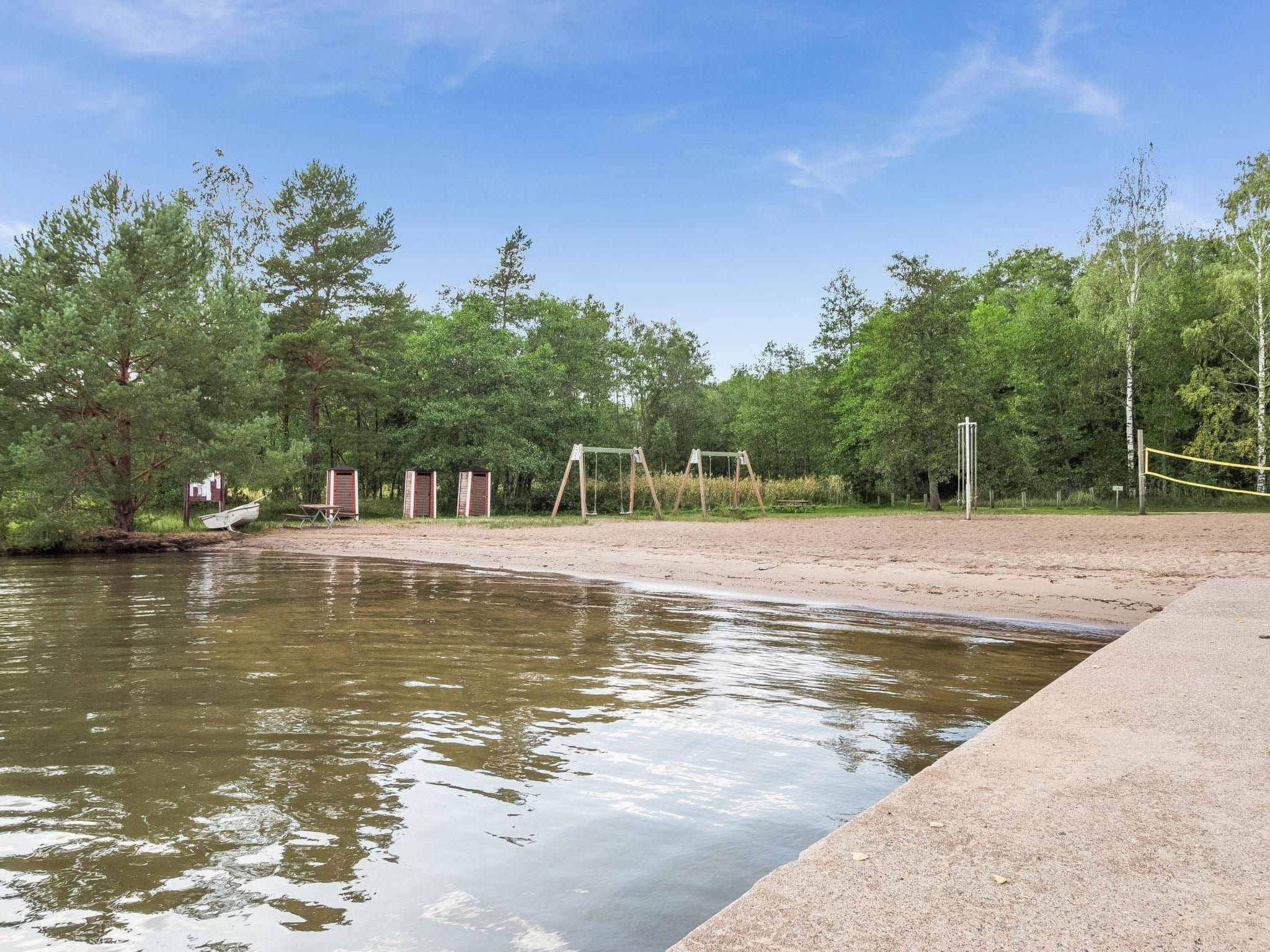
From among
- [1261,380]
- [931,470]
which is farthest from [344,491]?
[1261,380]

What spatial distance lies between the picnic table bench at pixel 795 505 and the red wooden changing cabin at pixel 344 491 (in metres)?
16.1

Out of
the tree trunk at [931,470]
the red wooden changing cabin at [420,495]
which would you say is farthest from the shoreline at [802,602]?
the tree trunk at [931,470]

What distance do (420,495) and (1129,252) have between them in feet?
107

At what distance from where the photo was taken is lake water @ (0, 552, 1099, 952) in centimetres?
269

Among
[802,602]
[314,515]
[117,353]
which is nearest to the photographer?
[802,602]

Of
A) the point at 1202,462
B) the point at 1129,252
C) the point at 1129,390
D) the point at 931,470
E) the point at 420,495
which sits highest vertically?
the point at 1129,252

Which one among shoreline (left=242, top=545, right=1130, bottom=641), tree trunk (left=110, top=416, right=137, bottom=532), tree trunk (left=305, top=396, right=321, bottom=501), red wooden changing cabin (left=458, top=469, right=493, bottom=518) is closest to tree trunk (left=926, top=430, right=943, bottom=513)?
red wooden changing cabin (left=458, top=469, right=493, bottom=518)

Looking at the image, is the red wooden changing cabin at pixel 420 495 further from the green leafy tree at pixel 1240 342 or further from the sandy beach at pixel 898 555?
the green leafy tree at pixel 1240 342

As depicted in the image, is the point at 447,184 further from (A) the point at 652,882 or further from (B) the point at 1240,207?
(A) the point at 652,882

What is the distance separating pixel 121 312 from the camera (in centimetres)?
1925

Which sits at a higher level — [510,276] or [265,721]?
[510,276]

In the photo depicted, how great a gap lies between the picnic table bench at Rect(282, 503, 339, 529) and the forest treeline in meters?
1.26

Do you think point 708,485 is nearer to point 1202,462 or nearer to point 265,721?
point 1202,462

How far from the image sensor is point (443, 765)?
13.6 ft
